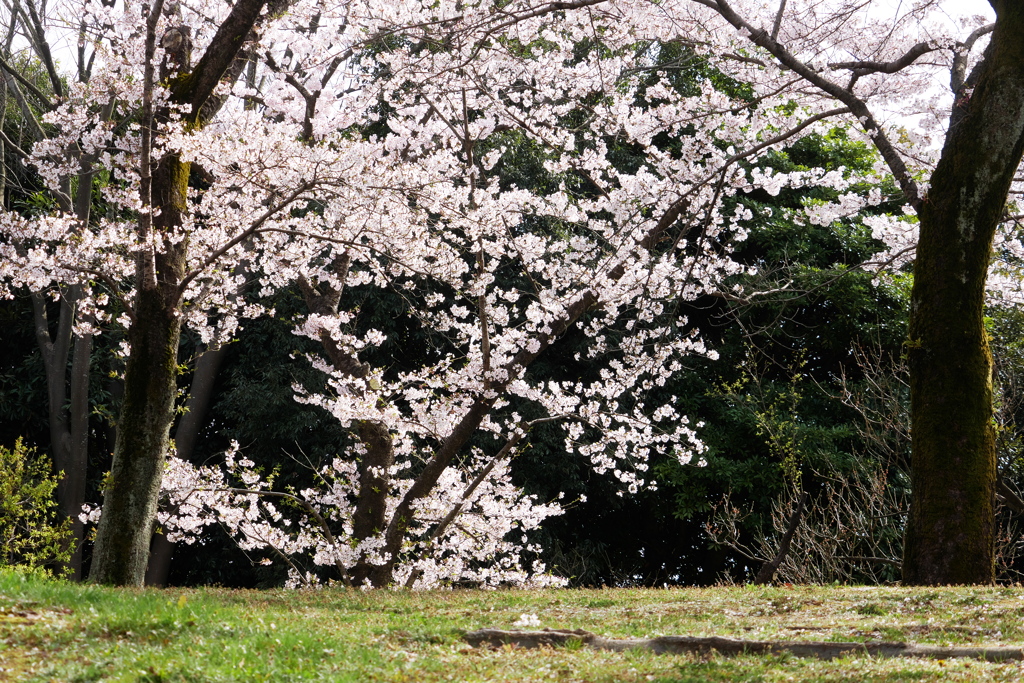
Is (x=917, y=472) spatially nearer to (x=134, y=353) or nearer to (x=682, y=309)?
(x=134, y=353)

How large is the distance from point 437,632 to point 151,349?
3890mm

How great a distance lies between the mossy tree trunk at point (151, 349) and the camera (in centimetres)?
751

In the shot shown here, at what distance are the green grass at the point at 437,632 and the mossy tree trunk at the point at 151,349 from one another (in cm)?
88

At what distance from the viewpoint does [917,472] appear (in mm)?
7121

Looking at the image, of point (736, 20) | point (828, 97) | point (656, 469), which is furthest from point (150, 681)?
point (656, 469)

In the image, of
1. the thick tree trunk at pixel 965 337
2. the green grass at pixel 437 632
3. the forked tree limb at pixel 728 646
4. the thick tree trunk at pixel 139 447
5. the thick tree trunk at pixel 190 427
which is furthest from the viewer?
the thick tree trunk at pixel 190 427

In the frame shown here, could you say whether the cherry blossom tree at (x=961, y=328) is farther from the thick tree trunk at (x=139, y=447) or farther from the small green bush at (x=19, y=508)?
the small green bush at (x=19, y=508)

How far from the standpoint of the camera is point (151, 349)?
307 inches

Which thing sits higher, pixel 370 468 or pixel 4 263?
pixel 4 263

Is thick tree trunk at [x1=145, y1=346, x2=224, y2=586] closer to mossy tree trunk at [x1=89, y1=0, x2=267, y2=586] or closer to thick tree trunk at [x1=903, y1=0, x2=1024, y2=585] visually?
mossy tree trunk at [x1=89, y1=0, x2=267, y2=586]

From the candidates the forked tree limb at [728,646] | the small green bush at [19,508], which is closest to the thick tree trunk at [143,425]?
the forked tree limb at [728,646]

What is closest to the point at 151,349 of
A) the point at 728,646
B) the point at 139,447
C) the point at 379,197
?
the point at 139,447

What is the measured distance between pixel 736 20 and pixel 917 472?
4114 mm

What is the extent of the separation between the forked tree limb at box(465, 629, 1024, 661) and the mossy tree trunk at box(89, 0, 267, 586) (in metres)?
3.55
